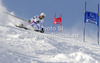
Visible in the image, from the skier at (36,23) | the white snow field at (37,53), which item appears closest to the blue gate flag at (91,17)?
the skier at (36,23)

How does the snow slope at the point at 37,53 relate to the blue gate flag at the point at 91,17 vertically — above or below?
below

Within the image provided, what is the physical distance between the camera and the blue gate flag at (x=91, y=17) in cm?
1310

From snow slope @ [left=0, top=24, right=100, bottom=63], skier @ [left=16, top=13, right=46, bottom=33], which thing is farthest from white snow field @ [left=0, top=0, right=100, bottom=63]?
skier @ [left=16, top=13, right=46, bottom=33]

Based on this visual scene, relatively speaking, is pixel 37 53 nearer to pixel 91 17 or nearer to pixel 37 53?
pixel 37 53

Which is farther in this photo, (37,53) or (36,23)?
(36,23)

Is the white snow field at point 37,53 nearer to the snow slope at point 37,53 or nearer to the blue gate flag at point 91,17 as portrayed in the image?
the snow slope at point 37,53

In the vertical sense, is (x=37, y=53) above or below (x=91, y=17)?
below

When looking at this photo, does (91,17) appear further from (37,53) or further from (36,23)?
(37,53)

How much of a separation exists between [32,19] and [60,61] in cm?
923

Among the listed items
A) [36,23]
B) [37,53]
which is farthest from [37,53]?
[36,23]

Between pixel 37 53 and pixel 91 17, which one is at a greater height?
pixel 91 17

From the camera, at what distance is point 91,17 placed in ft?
43.8

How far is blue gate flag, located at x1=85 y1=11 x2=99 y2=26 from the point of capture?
13100 mm

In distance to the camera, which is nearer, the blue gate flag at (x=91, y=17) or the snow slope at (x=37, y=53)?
the snow slope at (x=37, y=53)
